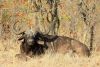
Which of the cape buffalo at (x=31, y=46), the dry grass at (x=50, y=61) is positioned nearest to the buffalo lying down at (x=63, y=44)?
the cape buffalo at (x=31, y=46)

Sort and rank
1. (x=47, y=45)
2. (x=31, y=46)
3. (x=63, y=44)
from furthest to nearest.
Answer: (x=63, y=44)
(x=47, y=45)
(x=31, y=46)

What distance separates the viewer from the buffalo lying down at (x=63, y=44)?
37.2 ft

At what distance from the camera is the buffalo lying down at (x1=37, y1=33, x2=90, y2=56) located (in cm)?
1133

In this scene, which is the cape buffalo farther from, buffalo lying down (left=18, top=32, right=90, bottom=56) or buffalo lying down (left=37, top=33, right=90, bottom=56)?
buffalo lying down (left=37, top=33, right=90, bottom=56)

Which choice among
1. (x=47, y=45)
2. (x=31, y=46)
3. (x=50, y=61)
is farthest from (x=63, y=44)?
(x=50, y=61)

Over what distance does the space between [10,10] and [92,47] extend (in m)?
4.59

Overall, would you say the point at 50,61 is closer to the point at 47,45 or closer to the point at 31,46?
the point at 31,46

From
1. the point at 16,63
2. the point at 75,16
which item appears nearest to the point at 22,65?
the point at 16,63

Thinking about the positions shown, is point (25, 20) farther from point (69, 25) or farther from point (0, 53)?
point (0, 53)

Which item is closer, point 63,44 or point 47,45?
point 47,45

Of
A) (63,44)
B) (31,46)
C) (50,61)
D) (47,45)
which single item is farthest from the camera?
(63,44)

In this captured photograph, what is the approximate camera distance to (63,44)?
37.8ft

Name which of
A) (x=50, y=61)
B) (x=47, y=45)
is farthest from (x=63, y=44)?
(x=50, y=61)

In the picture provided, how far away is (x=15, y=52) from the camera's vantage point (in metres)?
11.7
